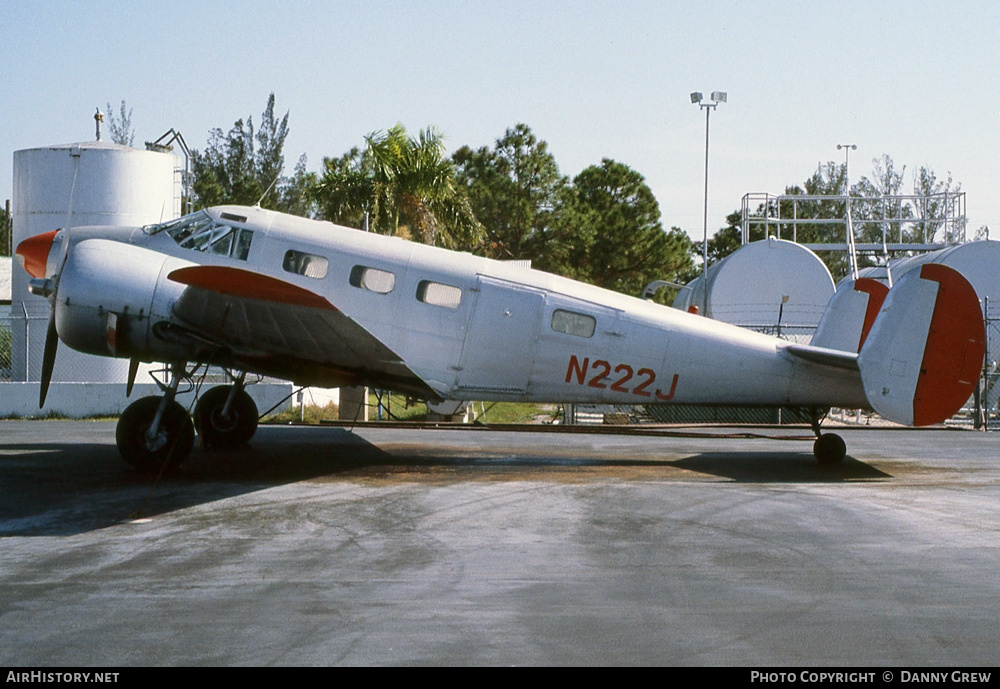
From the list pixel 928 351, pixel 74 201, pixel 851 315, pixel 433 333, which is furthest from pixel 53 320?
pixel 74 201

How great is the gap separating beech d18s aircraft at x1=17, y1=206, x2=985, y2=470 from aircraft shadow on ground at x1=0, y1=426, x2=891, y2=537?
0.90 metres

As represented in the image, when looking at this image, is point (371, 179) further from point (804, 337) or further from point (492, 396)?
point (492, 396)

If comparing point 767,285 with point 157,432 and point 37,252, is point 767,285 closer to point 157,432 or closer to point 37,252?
point 157,432

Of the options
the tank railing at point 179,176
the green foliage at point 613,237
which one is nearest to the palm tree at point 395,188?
the tank railing at point 179,176

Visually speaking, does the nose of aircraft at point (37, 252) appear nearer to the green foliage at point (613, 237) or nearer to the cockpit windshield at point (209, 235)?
the cockpit windshield at point (209, 235)

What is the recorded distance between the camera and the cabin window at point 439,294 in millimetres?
13508

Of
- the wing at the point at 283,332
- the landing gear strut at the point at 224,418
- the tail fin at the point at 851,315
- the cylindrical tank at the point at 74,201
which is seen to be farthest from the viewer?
the cylindrical tank at the point at 74,201

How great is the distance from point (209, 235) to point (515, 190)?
137 feet

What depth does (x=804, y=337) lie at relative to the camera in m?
29.0

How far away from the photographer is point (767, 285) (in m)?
31.6

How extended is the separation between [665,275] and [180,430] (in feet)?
161

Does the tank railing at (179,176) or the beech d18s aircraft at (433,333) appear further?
A: the tank railing at (179,176)

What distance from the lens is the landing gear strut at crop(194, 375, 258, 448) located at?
1566 cm

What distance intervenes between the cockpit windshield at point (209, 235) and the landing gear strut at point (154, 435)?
1857 mm
